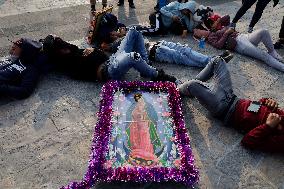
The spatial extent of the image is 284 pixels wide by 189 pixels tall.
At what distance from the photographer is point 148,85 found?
5.82m

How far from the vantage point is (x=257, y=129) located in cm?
476

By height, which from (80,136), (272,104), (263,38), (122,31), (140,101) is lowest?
(80,136)

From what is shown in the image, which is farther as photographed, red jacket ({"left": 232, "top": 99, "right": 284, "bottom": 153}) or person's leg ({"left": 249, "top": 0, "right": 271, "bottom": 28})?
person's leg ({"left": 249, "top": 0, "right": 271, "bottom": 28})

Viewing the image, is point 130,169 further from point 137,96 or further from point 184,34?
point 184,34

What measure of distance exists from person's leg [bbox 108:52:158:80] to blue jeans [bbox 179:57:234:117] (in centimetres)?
81

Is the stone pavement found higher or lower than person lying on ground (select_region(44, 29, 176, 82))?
lower

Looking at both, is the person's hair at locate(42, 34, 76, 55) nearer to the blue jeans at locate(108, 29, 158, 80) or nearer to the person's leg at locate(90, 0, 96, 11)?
the blue jeans at locate(108, 29, 158, 80)

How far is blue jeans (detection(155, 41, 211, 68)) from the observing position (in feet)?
22.3

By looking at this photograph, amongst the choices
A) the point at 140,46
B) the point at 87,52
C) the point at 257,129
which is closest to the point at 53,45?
the point at 87,52

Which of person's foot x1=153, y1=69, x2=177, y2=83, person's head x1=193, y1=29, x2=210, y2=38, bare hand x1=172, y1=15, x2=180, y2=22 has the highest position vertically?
bare hand x1=172, y1=15, x2=180, y2=22

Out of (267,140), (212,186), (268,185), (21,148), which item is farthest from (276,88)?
(21,148)

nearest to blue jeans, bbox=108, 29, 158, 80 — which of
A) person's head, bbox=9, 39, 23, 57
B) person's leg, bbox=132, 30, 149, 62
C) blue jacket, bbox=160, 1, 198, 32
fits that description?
person's leg, bbox=132, 30, 149, 62

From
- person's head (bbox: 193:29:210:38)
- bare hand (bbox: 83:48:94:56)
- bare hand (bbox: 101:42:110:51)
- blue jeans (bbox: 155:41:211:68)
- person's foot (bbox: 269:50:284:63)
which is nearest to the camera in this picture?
bare hand (bbox: 83:48:94:56)

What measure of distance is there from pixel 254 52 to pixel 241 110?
2.44 metres
